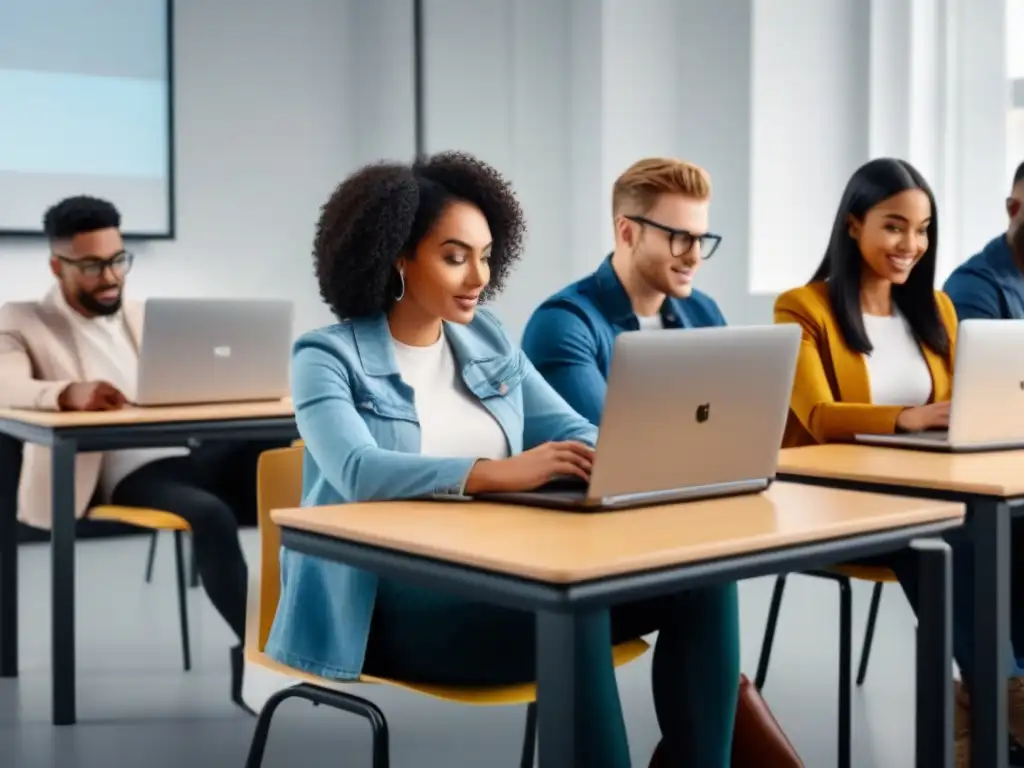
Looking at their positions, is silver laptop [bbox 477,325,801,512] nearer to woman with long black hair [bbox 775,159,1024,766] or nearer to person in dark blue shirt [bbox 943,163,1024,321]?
woman with long black hair [bbox 775,159,1024,766]

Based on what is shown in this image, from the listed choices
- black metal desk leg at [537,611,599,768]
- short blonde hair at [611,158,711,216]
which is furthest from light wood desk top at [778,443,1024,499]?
black metal desk leg at [537,611,599,768]

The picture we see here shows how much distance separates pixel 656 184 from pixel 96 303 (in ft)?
5.13

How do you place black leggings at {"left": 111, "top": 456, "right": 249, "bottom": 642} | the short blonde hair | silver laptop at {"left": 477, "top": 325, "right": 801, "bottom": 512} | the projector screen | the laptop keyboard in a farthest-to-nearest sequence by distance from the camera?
the projector screen
black leggings at {"left": 111, "top": 456, "right": 249, "bottom": 642}
the short blonde hair
the laptop keyboard
silver laptop at {"left": 477, "top": 325, "right": 801, "bottom": 512}

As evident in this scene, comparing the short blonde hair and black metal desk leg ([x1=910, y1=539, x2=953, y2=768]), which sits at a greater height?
the short blonde hair

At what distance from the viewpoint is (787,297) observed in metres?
2.94

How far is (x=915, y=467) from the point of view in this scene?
222 cm

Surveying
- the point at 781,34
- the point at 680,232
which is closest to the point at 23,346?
the point at 680,232

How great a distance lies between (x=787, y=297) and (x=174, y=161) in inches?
128

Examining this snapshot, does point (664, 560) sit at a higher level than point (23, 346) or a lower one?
lower

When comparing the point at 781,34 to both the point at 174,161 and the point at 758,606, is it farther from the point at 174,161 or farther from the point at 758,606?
the point at 174,161

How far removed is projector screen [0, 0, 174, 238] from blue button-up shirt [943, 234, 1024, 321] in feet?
10.7

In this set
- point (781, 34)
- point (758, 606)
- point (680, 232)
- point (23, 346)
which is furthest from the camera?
point (781, 34)

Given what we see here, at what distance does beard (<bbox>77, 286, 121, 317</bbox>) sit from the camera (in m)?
3.58

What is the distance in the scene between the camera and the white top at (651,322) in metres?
2.88
